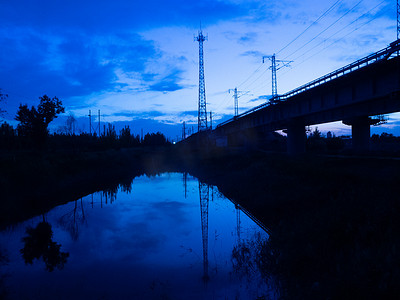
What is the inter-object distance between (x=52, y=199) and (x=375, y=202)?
22.7 m

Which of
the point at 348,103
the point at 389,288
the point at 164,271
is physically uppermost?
the point at 348,103

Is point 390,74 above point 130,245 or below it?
above

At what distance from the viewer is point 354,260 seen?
22.8 ft

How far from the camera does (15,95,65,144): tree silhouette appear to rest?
49062mm

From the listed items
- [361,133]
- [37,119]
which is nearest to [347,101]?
[361,133]

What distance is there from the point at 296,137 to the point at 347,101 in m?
12.7

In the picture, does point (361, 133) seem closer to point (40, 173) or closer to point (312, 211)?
point (312, 211)

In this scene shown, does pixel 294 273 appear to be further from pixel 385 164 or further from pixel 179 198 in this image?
pixel 179 198

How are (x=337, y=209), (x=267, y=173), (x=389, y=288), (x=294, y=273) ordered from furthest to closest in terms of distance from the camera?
(x=267, y=173) < (x=337, y=209) < (x=294, y=273) < (x=389, y=288)

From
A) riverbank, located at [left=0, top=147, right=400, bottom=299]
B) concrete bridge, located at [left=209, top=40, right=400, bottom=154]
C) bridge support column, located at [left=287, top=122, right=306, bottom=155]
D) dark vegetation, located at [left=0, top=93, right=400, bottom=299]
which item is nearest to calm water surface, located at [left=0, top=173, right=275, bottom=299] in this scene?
dark vegetation, located at [left=0, top=93, right=400, bottom=299]

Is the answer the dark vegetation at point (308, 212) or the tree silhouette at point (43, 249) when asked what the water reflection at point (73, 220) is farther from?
the dark vegetation at point (308, 212)

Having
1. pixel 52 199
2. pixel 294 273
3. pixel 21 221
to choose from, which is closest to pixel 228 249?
pixel 294 273

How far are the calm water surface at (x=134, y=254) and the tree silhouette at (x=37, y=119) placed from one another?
3350 centimetres

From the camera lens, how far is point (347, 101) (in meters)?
27.0
